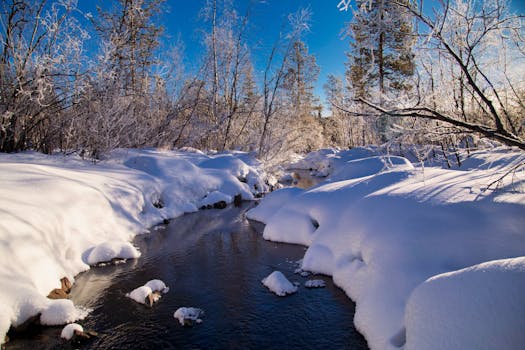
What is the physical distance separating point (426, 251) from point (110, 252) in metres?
5.43

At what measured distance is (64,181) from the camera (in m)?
6.90

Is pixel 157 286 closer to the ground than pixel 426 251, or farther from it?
closer to the ground

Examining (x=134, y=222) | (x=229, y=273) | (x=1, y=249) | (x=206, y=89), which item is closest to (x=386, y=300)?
(x=229, y=273)

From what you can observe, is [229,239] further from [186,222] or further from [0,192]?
[0,192]

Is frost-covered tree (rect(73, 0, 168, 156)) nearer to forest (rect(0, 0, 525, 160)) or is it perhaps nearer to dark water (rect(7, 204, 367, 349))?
forest (rect(0, 0, 525, 160))

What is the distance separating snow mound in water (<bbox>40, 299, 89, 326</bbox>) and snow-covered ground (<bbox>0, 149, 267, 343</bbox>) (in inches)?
0.4

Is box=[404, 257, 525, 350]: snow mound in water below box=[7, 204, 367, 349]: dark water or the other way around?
the other way around

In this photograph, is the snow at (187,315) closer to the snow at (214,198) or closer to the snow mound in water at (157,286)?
the snow mound in water at (157,286)

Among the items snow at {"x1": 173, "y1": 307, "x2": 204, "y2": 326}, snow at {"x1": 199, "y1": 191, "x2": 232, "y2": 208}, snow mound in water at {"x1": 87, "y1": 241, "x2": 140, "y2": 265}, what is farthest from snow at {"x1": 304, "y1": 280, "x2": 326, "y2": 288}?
snow at {"x1": 199, "y1": 191, "x2": 232, "y2": 208}

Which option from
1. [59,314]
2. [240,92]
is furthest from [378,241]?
[240,92]

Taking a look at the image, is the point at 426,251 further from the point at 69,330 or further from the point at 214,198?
the point at 214,198

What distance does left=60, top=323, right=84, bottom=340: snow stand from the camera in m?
3.62

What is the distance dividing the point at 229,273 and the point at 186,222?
13.9 feet

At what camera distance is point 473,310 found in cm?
240
